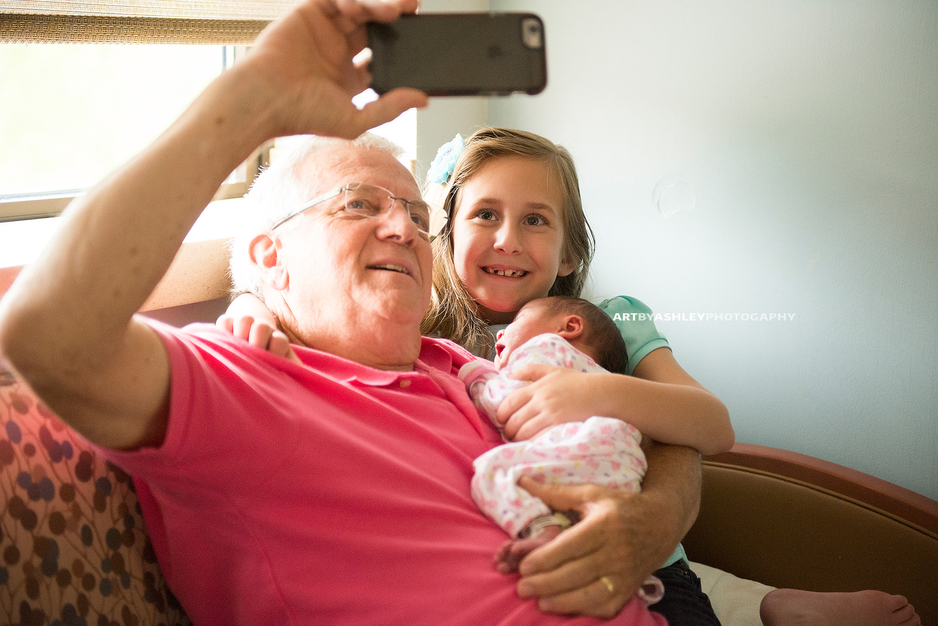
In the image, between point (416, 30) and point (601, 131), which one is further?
point (601, 131)

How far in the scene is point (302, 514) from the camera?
0.88 meters

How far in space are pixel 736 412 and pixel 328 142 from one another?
5.32 feet

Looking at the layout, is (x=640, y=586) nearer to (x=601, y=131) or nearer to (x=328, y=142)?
(x=328, y=142)

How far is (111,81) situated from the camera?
190 cm

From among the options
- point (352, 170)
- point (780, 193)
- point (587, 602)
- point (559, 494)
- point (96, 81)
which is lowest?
point (587, 602)

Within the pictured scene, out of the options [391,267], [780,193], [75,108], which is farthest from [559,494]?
[75,108]

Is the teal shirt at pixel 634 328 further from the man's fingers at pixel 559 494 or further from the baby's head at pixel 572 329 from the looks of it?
the man's fingers at pixel 559 494

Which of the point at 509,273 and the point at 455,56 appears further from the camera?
the point at 509,273

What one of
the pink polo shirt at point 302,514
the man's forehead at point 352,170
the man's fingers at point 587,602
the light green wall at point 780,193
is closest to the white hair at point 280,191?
the man's forehead at point 352,170

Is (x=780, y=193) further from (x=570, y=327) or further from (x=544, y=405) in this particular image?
(x=544, y=405)

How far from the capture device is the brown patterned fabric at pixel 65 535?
81cm

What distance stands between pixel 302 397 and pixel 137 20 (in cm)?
101

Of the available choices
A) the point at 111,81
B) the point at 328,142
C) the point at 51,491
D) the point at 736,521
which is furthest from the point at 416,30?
the point at 736,521

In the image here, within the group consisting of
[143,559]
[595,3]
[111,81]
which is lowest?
[143,559]
